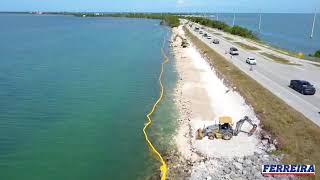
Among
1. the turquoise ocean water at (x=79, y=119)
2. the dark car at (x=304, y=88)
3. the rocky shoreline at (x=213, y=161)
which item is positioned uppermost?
the dark car at (x=304, y=88)

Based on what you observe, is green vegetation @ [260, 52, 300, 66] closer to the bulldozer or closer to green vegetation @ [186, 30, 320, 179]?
green vegetation @ [186, 30, 320, 179]

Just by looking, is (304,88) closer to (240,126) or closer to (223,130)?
(240,126)

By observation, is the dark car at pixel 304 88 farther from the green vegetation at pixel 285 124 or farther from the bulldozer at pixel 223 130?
the bulldozer at pixel 223 130

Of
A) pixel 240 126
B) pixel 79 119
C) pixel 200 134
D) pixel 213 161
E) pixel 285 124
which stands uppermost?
pixel 285 124

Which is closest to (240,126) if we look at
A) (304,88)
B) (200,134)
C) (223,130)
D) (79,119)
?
(223,130)

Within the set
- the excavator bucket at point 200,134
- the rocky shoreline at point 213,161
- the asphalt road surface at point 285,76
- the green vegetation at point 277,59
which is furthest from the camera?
the green vegetation at point 277,59

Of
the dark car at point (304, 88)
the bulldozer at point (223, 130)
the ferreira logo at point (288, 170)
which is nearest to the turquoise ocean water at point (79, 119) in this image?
the bulldozer at point (223, 130)
